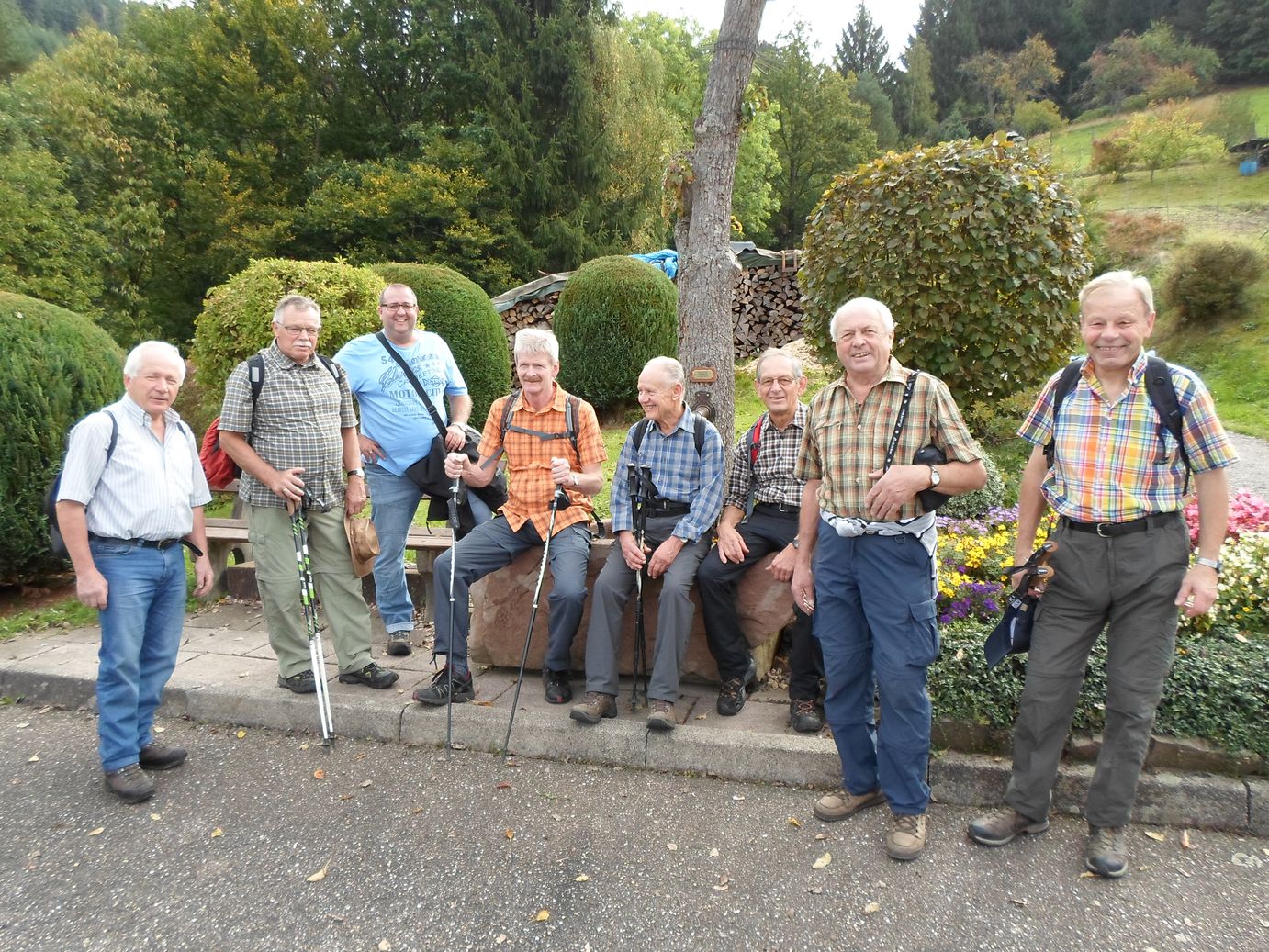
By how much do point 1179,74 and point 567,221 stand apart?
124 feet

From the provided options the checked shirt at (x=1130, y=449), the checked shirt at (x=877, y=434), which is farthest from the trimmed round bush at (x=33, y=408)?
the checked shirt at (x=1130, y=449)

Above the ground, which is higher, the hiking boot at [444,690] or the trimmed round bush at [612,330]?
the trimmed round bush at [612,330]

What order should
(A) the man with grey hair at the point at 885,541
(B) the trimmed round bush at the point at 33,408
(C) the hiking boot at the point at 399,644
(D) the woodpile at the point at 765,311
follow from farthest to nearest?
(D) the woodpile at the point at 765,311, (B) the trimmed round bush at the point at 33,408, (C) the hiking boot at the point at 399,644, (A) the man with grey hair at the point at 885,541

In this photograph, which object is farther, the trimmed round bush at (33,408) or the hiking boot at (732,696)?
the trimmed round bush at (33,408)

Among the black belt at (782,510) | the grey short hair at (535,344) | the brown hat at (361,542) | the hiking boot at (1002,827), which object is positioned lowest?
the hiking boot at (1002,827)

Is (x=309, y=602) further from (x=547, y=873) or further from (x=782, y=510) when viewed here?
(x=782, y=510)

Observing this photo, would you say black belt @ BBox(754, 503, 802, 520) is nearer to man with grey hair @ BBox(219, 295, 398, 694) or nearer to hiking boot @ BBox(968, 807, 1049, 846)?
hiking boot @ BBox(968, 807, 1049, 846)

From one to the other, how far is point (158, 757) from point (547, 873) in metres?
2.02

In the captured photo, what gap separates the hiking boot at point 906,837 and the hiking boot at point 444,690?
2.08m

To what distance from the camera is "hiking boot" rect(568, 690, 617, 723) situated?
385 centimetres

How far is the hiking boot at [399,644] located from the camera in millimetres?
4969

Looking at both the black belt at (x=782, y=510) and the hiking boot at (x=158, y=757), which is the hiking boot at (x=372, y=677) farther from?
the black belt at (x=782, y=510)

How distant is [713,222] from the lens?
5535 mm

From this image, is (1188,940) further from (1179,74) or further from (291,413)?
(1179,74)
